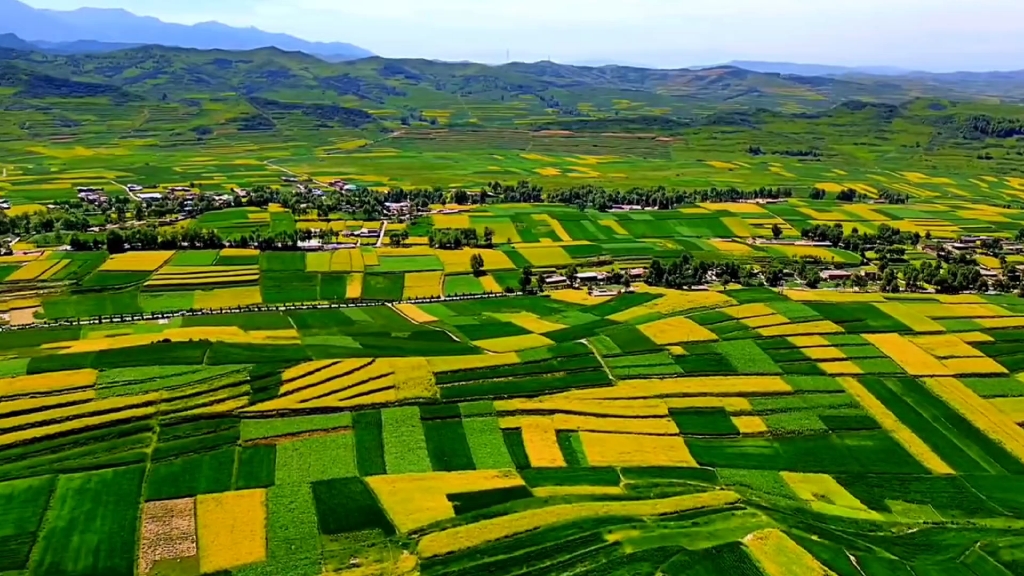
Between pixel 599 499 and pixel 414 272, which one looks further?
pixel 414 272

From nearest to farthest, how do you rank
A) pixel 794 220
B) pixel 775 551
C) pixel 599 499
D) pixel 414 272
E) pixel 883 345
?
pixel 775 551
pixel 599 499
pixel 883 345
pixel 414 272
pixel 794 220

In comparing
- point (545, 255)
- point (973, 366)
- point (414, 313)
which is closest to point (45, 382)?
point (414, 313)

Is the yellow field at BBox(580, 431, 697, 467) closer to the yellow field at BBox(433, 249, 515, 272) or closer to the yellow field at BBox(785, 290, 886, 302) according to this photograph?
the yellow field at BBox(785, 290, 886, 302)

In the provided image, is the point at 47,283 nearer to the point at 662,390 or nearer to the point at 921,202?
the point at 662,390

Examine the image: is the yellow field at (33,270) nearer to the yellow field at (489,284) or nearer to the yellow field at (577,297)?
the yellow field at (489,284)

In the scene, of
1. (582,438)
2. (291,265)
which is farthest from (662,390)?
(291,265)

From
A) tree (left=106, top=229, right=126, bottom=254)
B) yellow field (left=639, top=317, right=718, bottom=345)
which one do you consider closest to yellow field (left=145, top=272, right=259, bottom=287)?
tree (left=106, top=229, right=126, bottom=254)
